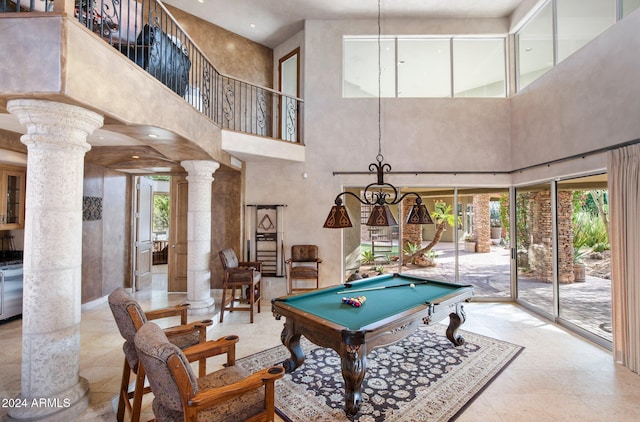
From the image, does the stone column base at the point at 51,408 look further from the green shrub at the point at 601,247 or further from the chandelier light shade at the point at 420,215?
the green shrub at the point at 601,247

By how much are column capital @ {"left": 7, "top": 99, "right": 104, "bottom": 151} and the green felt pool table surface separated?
2.35m

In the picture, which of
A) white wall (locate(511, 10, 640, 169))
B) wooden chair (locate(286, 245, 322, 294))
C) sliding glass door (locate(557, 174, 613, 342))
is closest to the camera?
white wall (locate(511, 10, 640, 169))

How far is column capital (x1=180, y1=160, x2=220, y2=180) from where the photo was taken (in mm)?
4992

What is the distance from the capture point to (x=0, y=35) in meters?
2.15

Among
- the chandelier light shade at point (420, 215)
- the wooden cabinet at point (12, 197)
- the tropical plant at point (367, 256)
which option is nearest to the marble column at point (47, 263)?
the chandelier light shade at point (420, 215)

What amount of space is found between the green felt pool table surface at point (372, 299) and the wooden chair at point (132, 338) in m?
0.83

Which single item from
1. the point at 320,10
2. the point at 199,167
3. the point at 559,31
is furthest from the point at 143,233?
the point at 559,31

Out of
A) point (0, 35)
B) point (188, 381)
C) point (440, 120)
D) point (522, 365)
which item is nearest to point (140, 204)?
point (0, 35)

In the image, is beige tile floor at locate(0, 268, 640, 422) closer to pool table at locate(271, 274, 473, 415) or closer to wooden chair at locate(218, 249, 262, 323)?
wooden chair at locate(218, 249, 262, 323)

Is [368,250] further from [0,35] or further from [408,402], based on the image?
[0,35]

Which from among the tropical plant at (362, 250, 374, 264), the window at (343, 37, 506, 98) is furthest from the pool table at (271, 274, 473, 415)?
the window at (343, 37, 506, 98)

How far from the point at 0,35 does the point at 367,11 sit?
5719 mm

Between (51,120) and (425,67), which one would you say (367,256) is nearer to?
(425,67)

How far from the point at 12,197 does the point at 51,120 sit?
3912mm
